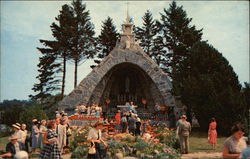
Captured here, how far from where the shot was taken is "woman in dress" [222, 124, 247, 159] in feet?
13.4

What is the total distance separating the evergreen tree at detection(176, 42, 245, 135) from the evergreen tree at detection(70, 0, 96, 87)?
1447 cm

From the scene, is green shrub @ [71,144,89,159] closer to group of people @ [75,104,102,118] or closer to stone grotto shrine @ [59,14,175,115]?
group of people @ [75,104,102,118]

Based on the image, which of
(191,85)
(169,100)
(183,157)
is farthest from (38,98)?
(183,157)

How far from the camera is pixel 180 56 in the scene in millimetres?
28281

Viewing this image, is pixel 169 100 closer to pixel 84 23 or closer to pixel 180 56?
pixel 180 56

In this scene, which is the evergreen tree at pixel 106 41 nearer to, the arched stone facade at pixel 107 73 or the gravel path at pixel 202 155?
the arched stone facade at pixel 107 73

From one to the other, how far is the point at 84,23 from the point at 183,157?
24495 mm

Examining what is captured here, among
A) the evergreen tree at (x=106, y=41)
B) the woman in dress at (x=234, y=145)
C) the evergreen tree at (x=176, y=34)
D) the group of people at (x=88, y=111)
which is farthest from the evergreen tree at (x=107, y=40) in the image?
the woman in dress at (x=234, y=145)

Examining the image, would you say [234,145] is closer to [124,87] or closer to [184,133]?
[184,133]

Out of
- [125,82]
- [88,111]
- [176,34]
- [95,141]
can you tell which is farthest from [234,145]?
[176,34]

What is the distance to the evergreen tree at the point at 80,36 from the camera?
92.5ft

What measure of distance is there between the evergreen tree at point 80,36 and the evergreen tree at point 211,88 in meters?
14.5

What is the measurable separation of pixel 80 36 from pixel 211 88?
1852 centimetres

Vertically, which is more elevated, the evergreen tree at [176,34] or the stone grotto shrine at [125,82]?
the evergreen tree at [176,34]
